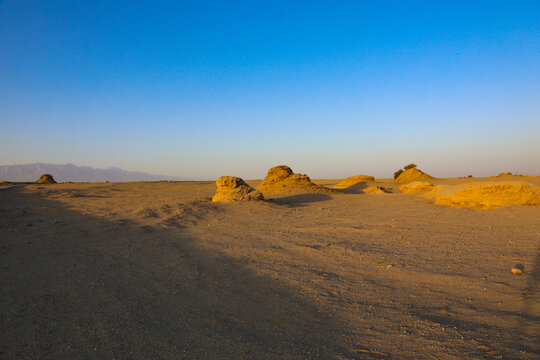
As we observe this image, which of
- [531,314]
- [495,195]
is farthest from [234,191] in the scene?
[531,314]

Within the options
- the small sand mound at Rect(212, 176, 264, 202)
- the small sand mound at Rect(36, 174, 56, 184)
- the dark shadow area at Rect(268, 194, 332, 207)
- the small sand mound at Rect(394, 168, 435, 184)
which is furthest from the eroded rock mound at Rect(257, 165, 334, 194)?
the small sand mound at Rect(36, 174, 56, 184)

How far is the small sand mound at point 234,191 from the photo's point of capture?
37.0ft

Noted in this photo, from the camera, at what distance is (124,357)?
2.42 meters

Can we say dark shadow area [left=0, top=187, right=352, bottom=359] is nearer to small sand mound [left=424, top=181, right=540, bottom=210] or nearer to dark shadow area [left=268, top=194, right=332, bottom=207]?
dark shadow area [left=268, top=194, right=332, bottom=207]

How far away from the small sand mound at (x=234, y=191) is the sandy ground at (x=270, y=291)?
359cm

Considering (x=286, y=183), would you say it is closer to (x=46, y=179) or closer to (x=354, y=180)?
(x=354, y=180)

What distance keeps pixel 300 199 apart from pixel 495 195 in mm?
6899

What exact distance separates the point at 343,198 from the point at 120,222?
9001 millimetres

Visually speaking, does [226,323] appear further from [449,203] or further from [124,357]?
[449,203]

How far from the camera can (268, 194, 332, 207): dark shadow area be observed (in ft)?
39.7

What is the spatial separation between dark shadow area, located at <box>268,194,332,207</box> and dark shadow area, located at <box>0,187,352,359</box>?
662 cm

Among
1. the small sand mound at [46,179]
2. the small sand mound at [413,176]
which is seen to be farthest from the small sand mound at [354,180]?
the small sand mound at [46,179]

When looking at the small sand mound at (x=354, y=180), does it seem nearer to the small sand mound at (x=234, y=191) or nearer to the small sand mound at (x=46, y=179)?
the small sand mound at (x=234, y=191)

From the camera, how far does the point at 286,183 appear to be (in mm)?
16609
